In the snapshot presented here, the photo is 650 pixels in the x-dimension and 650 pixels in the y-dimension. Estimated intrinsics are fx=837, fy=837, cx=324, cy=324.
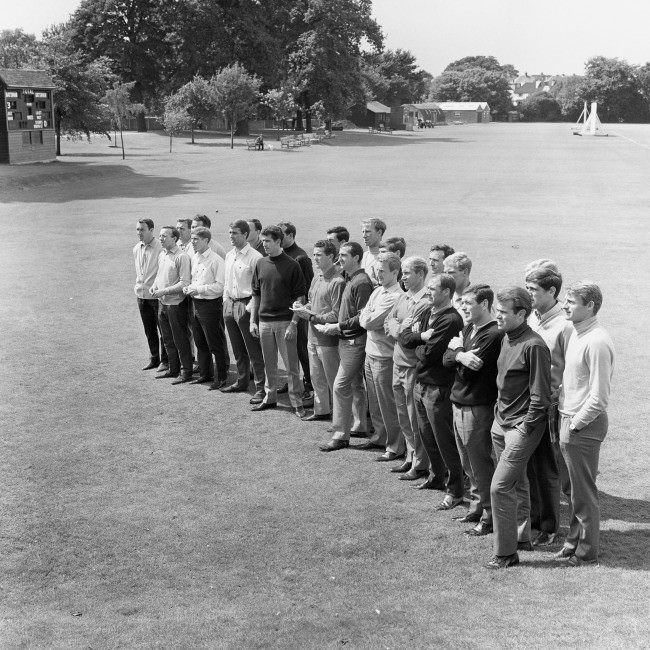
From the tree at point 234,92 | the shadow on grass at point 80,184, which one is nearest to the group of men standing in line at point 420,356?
the shadow on grass at point 80,184

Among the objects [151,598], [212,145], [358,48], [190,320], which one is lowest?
[151,598]

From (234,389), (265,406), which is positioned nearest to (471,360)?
(265,406)

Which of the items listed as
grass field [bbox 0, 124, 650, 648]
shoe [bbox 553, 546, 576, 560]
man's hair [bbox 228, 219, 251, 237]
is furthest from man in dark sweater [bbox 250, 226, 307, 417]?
shoe [bbox 553, 546, 576, 560]

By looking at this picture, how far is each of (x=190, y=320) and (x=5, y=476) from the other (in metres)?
3.71

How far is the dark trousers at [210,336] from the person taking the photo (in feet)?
36.1

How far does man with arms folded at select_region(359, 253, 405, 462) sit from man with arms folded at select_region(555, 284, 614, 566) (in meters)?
2.34

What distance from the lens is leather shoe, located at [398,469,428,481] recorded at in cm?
821

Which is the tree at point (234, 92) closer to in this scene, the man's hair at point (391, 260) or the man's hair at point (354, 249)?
the man's hair at point (354, 249)

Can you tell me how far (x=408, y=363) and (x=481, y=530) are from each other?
174 centimetres

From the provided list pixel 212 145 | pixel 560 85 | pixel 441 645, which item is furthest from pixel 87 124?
pixel 560 85

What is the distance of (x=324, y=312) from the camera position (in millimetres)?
9250

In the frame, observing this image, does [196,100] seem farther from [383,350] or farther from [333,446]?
[383,350]

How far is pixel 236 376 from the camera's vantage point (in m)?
11.7

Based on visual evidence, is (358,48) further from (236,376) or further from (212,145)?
(236,376)
